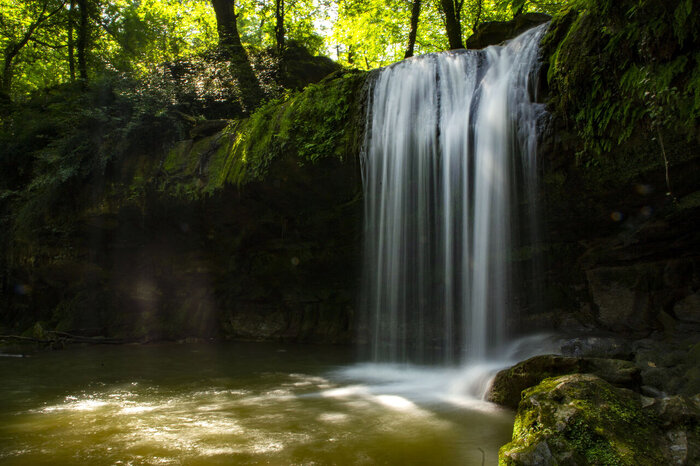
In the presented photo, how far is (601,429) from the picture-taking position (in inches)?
107

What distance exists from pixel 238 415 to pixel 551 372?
320cm

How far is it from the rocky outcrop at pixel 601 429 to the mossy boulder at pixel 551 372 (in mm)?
1059

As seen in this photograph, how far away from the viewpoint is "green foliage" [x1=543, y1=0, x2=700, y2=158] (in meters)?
4.90

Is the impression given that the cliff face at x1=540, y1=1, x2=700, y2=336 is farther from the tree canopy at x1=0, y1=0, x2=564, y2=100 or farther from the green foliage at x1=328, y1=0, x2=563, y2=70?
the green foliage at x1=328, y1=0, x2=563, y2=70

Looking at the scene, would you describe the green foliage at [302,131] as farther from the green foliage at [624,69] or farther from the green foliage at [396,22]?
the green foliage at [396,22]

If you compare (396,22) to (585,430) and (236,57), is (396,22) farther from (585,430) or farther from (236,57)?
(585,430)

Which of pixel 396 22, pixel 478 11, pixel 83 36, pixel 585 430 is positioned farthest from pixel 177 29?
pixel 585 430

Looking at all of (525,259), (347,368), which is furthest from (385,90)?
(347,368)

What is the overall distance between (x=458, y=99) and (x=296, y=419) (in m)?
5.82

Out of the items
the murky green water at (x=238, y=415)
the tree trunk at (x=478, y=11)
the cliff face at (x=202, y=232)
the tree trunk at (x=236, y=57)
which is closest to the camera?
the murky green water at (x=238, y=415)

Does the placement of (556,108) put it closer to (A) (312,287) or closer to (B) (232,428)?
(B) (232,428)

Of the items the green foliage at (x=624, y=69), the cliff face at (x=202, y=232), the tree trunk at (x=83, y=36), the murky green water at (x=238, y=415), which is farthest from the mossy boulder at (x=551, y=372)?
the tree trunk at (x=83, y=36)

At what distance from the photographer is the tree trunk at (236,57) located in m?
12.1

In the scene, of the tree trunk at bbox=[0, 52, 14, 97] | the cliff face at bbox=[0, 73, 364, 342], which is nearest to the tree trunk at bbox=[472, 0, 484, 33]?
the cliff face at bbox=[0, 73, 364, 342]
